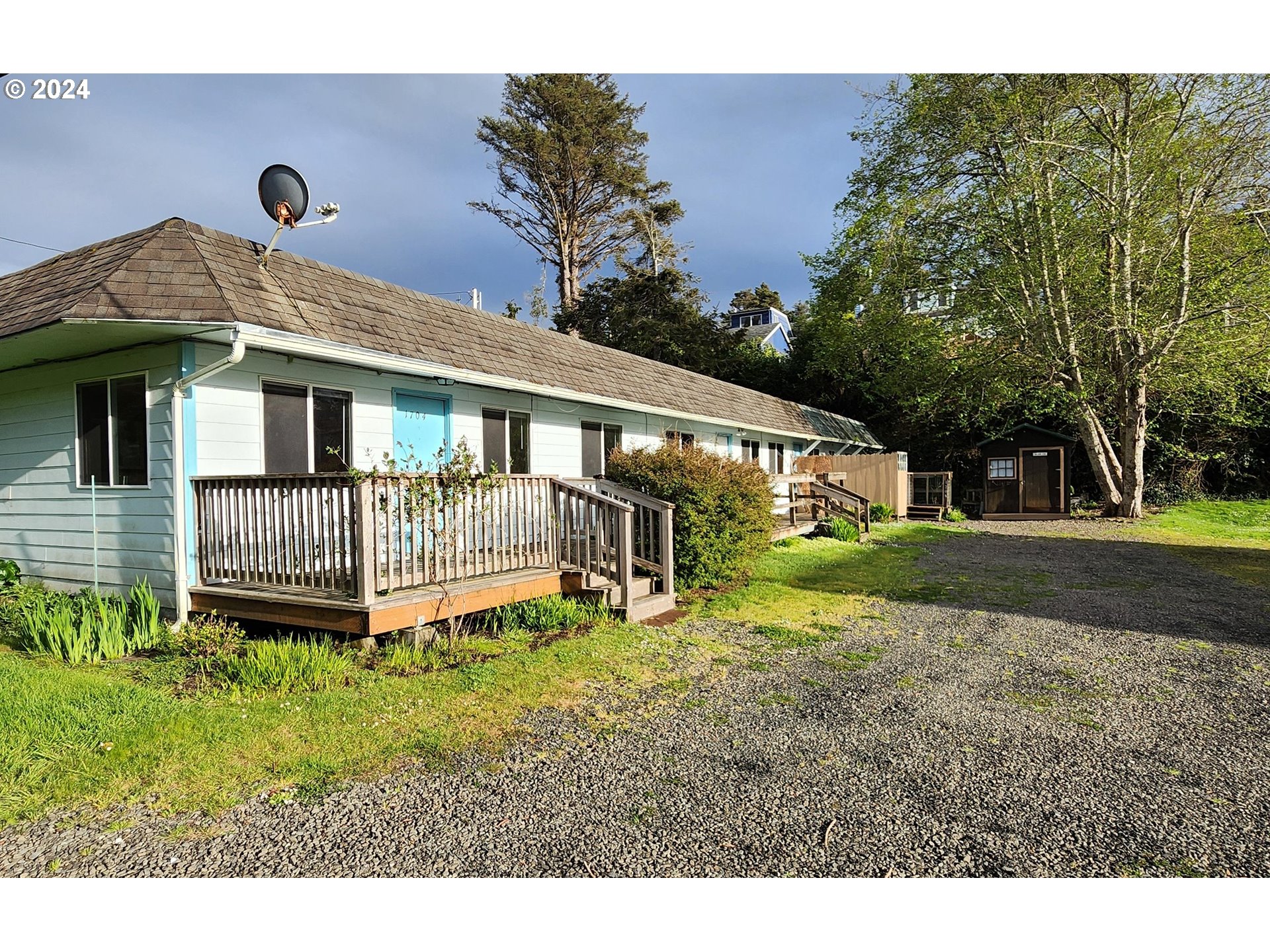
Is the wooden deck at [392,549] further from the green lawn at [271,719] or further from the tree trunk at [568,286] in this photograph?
the tree trunk at [568,286]

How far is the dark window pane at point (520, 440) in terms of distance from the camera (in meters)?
10.4

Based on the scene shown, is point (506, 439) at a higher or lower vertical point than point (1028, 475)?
higher

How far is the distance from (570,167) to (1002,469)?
21.6 meters

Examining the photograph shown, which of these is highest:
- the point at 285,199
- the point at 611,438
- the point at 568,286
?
the point at 568,286

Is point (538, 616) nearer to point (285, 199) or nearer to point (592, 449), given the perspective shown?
point (285, 199)

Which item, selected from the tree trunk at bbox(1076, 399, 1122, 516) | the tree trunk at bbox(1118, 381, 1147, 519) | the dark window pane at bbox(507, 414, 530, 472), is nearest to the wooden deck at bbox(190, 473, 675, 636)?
the dark window pane at bbox(507, 414, 530, 472)

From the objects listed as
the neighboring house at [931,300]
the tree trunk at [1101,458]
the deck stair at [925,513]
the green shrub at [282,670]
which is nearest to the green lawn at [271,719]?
the green shrub at [282,670]

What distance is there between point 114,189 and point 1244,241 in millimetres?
26347

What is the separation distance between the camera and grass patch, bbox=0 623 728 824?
3.62 m

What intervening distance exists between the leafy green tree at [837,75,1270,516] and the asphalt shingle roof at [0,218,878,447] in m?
13.7

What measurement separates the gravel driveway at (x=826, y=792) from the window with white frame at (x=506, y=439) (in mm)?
5509

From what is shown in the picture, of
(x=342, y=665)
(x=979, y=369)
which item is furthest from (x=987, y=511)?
(x=342, y=665)

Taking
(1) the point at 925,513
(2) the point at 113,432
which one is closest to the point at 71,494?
(2) the point at 113,432

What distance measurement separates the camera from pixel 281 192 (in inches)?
297
